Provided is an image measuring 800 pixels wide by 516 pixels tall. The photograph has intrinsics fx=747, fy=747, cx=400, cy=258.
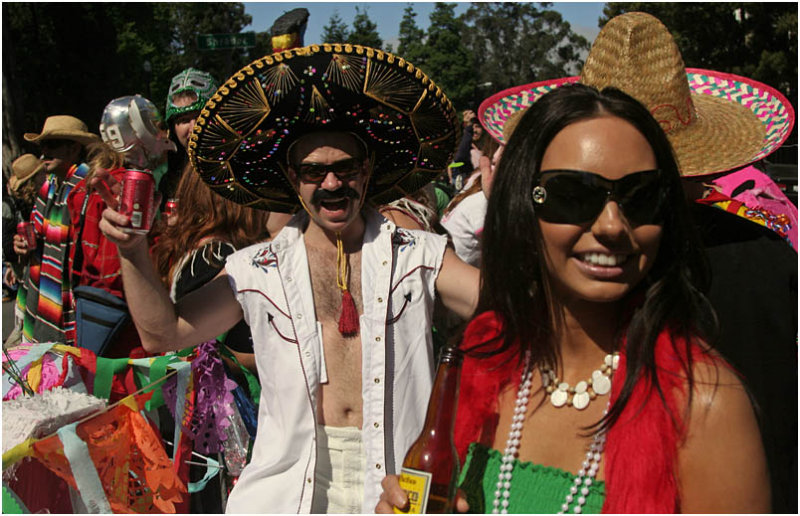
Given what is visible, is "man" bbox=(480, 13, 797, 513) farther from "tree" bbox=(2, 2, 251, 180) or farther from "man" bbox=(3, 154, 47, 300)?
"tree" bbox=(2, 2, 251, 180)

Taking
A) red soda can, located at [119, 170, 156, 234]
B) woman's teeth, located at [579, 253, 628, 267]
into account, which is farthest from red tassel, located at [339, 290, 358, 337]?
woman's teeth, located at [579, 253, 628, 267]

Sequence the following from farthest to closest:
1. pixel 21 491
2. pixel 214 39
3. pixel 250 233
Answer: pixel 214 39 → pixel 250 233 → pixel 21 491

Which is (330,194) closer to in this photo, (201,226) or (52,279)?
(201,226)

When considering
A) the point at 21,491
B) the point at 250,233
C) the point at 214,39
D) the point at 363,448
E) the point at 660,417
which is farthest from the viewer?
the point at 214,39

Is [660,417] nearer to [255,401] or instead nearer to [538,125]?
[538,125]

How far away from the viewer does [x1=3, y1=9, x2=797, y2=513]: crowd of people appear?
1.52 metres

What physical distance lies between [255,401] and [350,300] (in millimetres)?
1100

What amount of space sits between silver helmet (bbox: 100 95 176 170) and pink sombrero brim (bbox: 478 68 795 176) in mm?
2366

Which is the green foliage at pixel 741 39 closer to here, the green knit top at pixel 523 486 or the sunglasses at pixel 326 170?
the sunglasses at pixel 326 170

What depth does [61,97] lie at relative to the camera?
1046 inches

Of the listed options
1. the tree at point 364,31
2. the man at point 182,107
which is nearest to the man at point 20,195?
the man at point 182,107

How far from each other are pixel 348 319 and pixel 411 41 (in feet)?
246

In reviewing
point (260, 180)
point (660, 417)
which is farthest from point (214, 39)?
point (660, 417)

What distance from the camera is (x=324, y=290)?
268cm
